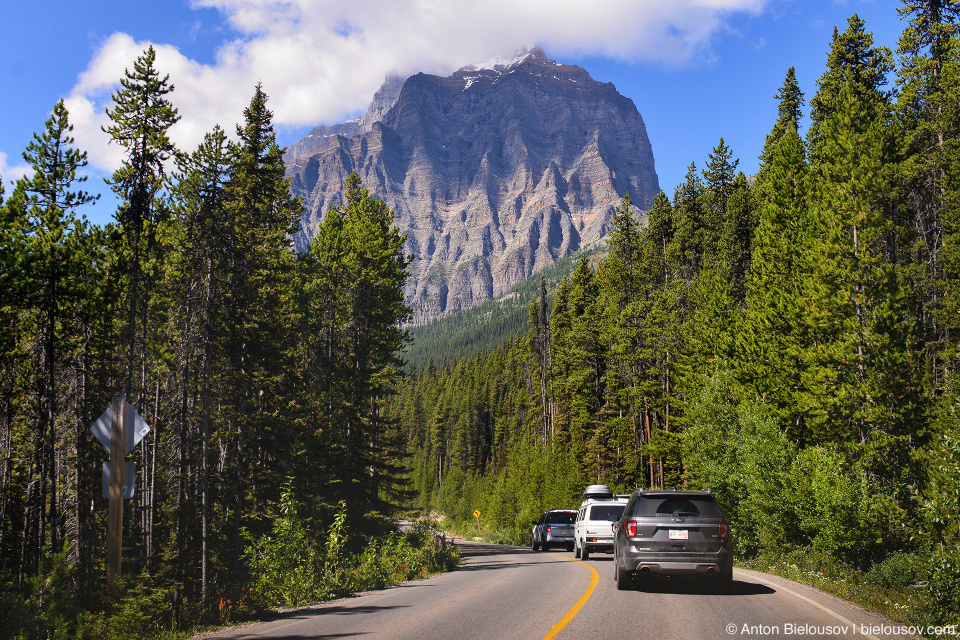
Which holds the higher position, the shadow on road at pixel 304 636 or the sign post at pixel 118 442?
the sign post at pixel 118 442

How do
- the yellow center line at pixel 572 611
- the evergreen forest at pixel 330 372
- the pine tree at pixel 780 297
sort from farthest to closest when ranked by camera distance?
1. the pine tree at pixel 780 297
2. the evergreen forest at pixel 330 372
3. the yellow center line at pixel 572 611

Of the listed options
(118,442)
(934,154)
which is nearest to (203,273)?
(118,442)

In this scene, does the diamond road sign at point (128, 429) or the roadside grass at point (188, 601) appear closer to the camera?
the diamond road sign at point (128, 429)

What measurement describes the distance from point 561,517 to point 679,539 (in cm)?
1997

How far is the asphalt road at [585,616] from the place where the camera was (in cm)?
805

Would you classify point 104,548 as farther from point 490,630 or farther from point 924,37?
point 924,37

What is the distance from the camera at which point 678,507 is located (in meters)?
11.4

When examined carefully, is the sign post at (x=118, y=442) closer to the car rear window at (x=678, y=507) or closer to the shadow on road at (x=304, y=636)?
the shadow on road at (x=304, y=636)

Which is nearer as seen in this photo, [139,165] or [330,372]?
[139,165]

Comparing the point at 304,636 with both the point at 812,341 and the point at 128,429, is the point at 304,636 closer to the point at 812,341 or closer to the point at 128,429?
the point at 128,429

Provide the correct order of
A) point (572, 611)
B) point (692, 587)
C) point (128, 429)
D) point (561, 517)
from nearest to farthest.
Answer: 1. point (128, 429)
2. point (572, 611)
3. point (692, 587)
4. point (561, 517)

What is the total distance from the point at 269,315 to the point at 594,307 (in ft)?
102

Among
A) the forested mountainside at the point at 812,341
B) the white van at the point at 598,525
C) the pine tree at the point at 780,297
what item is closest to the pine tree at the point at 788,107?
the forested mountainside at the point at 812,341

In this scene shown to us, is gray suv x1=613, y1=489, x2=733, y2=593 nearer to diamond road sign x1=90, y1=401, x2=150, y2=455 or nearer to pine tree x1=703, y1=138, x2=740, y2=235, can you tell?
diamond road sign x1=90, y1=401, x2=150, y2=455
